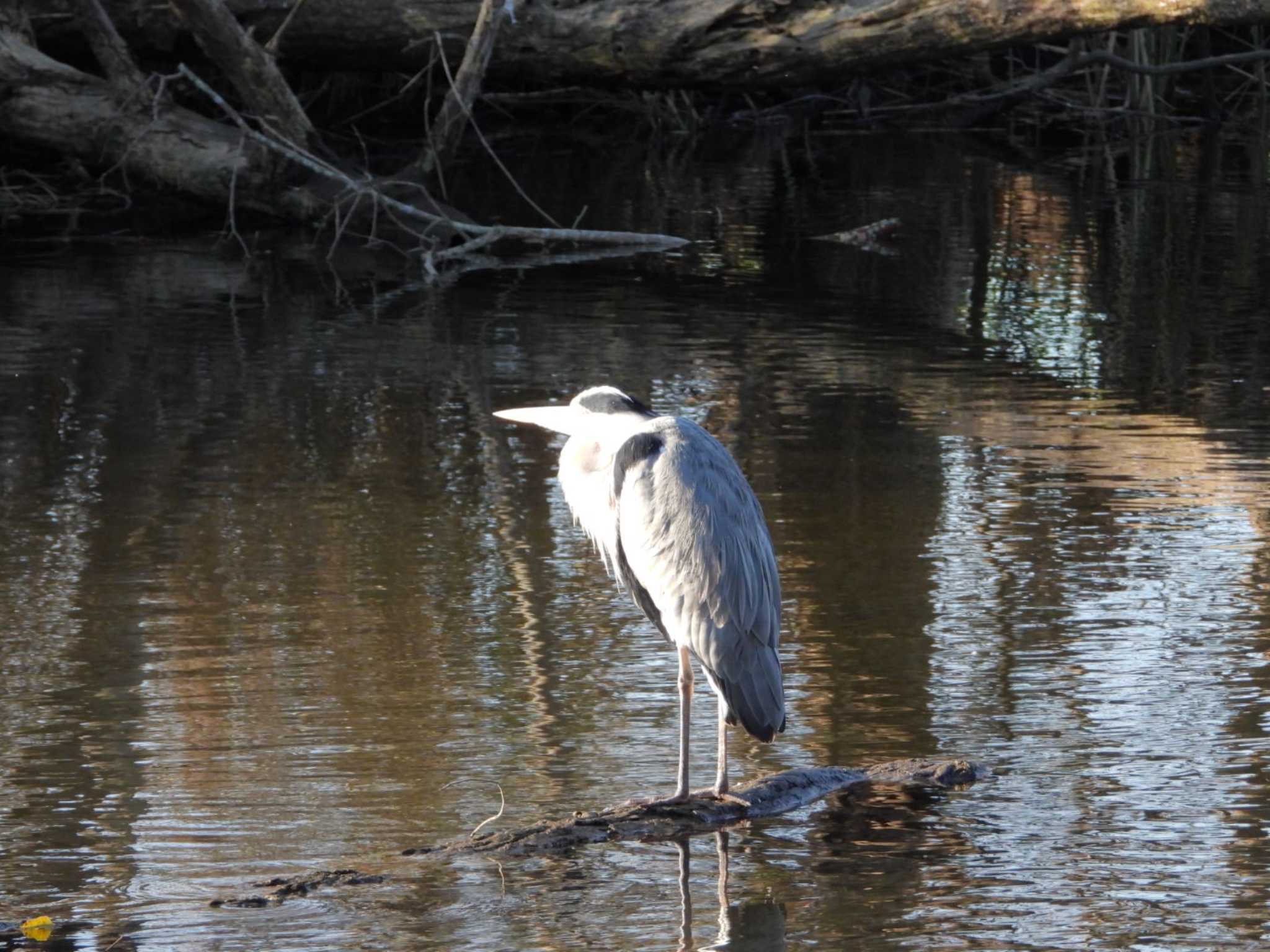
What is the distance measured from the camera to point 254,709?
4.77 meters

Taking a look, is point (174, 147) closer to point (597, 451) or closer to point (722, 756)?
point (597, 451)

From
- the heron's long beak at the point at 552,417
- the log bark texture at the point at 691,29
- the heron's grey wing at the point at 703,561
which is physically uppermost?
the log bark texture at the point at 691,29

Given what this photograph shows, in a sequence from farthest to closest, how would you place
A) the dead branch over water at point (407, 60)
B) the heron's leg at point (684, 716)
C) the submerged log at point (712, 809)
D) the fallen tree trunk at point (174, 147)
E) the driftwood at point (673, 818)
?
1. the fallen tree trunk at point (174, 147)
2. the dead branch over water at point (407, 60)
3. the heron's leg at point (684, 716)
4. the submerged log at point (712, 809)
5. the driftwood at point (673, 818)

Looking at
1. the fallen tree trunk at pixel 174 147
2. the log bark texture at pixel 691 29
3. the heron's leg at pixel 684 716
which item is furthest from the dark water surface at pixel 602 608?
the log bark texture at pixel 691 29

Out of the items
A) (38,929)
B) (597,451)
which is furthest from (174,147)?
(38,929)

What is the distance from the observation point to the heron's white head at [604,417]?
4328 millimetres

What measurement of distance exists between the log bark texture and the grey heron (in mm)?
7563

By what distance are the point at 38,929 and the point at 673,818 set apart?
4.19ft

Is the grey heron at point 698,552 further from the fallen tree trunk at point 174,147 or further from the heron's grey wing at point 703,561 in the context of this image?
the fallen tree trunk at point 174,147

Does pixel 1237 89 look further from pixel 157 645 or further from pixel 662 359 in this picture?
pixel 157 645

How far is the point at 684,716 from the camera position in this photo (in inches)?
166

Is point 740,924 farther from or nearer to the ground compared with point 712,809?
nearer to the ground

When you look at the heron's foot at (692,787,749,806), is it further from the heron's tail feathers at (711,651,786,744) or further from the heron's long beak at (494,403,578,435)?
the heron's long beak at (494,403,578,435)

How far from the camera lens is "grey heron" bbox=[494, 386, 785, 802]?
416 cm
